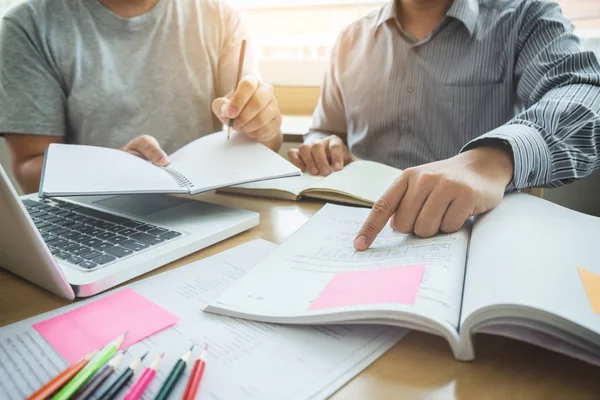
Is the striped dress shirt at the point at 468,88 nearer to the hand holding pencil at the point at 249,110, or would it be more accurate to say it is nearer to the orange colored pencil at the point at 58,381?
the hand holding pencil at the point at 249,110

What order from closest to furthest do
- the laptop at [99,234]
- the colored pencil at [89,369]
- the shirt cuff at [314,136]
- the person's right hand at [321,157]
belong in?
the colored pencil at [89,369] → the laptop at [99,234] → the person's right hand at [321,157] → the shirt cuff at [314,136]

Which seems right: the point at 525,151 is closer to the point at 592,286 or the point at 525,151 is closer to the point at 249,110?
the point at 592,286

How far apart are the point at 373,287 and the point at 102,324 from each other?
0.78 ft

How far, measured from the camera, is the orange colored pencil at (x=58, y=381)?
28cm

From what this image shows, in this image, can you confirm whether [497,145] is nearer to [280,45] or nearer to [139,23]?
[139,23]

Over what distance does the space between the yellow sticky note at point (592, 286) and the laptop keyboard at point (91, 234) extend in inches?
16.7

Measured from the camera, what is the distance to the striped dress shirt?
653mm

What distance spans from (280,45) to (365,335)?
1.43 metres

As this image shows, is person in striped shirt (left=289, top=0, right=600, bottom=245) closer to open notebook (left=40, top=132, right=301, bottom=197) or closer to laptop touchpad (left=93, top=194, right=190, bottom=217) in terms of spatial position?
open notebook (left=40, top=132, right=301, bottom=197)

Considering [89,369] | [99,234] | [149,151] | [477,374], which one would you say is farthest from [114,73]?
[477,374]

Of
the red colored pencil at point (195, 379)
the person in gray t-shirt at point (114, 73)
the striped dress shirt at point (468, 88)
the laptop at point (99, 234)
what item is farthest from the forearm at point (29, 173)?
the red colored pencil at point (195, 379)

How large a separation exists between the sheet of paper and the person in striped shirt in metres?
0.15

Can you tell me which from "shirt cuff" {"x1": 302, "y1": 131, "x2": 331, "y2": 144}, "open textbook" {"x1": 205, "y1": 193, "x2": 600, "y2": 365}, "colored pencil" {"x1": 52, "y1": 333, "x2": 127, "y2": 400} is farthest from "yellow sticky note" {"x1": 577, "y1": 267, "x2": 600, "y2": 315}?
"shirt cuff" {"x1": 302, "y1": 131, "x2": 331, "y2": 144}

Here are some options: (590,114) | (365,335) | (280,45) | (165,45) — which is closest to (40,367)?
(365,335)
